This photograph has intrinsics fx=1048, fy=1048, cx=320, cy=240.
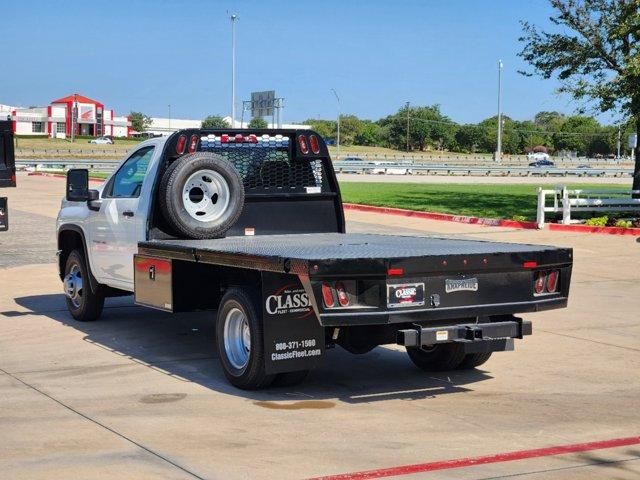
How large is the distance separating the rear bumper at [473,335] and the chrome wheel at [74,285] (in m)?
4.88

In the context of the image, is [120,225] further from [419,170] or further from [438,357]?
[419,170]

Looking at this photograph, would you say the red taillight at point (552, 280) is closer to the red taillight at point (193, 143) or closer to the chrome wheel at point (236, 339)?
the chrome wheel at point (236, 339)

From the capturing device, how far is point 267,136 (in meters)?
10.5

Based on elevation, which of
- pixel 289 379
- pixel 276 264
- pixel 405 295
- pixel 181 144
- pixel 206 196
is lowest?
pixel 289 379

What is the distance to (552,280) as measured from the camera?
837 centimetres

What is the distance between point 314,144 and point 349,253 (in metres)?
3.08

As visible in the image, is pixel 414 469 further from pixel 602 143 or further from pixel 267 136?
pixel 602 143

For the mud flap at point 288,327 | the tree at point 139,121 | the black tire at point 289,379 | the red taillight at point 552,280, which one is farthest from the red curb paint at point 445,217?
the tree at point 139,121

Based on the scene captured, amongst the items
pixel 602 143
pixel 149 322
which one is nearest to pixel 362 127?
pixel 602 143

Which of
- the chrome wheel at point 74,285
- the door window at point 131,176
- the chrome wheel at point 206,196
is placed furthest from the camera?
the chrome wheel at point 74,285

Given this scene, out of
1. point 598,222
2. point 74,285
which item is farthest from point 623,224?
point 74,285

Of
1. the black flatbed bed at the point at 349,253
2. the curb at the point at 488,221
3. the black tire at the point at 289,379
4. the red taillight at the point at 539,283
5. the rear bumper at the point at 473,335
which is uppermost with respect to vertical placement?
the black flatbed bed at the point at 349,253

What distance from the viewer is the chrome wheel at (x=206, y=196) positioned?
9.43m

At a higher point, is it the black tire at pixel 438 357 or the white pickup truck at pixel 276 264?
the white pickup truck at pixel 276 264
